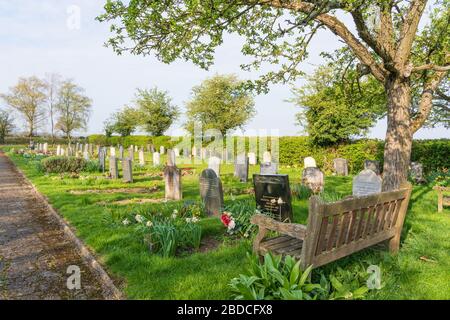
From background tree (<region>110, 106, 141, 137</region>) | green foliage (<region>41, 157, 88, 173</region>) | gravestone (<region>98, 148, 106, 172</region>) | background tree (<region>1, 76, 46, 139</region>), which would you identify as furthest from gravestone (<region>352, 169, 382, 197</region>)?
background tree (<region>1, 76, 46, 139</region>)

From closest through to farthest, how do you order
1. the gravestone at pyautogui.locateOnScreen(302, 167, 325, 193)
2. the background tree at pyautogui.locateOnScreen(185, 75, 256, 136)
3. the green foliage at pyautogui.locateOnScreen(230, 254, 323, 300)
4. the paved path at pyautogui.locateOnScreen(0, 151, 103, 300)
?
1. the green foliage at pyautogui.locateOnScreen(230, 254, 323, 300)
2. the paved path at pyautogui.locateOnScreen(0, 151, 103, 300)
3. the gravestone at pyautogui.locateOnScreen(302, 167, 325, 193)
4. the background tree at pyautogui.locateOnScreen(185, 75, 256, 136)

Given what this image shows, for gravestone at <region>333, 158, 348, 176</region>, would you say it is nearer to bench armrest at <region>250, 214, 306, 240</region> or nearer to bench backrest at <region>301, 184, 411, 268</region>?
bench backrest at <region>301, 184, 411, 268</region>

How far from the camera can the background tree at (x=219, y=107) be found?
118ft

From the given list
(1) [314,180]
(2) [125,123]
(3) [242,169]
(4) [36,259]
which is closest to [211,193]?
(4) [36,259]

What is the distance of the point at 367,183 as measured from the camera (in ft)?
28.8

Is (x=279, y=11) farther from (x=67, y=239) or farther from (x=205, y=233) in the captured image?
(x=67, y=239)

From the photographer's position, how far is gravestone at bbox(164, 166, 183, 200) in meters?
9.95

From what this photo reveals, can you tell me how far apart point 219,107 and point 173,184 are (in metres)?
27.4

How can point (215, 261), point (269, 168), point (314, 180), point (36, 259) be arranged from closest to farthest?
1. point (215, 261)
2. point (36, 259)
3. point (314, 180)
4. point (269, 168)

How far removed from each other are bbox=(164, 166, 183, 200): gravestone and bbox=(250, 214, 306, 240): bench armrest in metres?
5.86

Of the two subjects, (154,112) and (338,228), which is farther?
(154,112)

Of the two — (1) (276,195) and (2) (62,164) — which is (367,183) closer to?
(1) (276,195)

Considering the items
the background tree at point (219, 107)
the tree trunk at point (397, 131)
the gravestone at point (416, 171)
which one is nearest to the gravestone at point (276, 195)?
the tree trunk at point (397, 131)

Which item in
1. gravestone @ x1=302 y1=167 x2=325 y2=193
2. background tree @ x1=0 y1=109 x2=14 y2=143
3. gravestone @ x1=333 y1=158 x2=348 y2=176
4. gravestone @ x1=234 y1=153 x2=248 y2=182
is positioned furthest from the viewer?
background tree @ x1=0 y1=109 x2=14 y2=143
